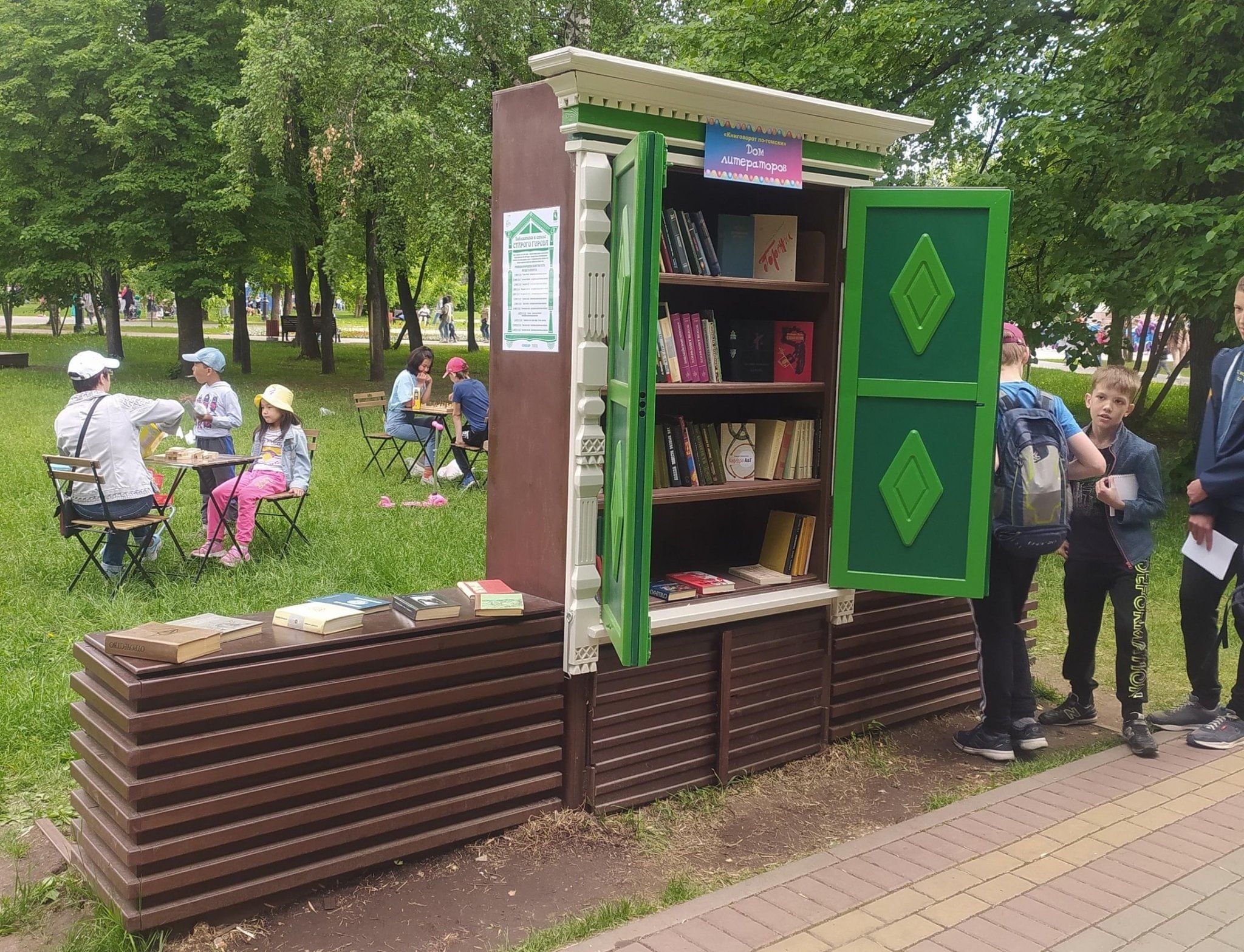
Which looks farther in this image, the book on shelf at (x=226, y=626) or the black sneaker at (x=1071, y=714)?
the black sneaker at (x=1071, y=714)

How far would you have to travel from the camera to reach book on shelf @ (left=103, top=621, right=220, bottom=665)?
3309mm

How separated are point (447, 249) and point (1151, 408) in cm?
1259

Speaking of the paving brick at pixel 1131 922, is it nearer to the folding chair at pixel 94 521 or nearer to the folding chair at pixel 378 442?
the folding chair at pixel 94 521

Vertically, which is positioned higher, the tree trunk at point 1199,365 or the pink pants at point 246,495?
the tree trunk at point 1199,365

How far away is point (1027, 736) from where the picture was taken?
5148mm

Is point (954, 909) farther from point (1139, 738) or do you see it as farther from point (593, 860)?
point (1139, 738)

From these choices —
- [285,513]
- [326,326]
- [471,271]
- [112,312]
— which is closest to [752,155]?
[285,513]

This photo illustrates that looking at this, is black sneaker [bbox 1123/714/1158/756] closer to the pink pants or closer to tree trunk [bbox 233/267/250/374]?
the pink pants

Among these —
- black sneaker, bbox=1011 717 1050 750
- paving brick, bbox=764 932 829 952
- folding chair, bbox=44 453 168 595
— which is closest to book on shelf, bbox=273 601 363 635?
paving brick, bbox=764 932 829 952

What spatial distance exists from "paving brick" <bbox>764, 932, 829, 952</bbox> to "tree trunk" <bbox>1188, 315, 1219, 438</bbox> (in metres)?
11.8

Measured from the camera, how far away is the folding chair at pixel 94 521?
22.0ft

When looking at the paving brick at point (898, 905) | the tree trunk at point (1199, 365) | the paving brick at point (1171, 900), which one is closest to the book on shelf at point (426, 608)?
the paving brick at point (898, 905)

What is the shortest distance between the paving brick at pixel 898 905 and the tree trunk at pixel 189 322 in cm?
2081

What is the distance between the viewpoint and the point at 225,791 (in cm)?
338
